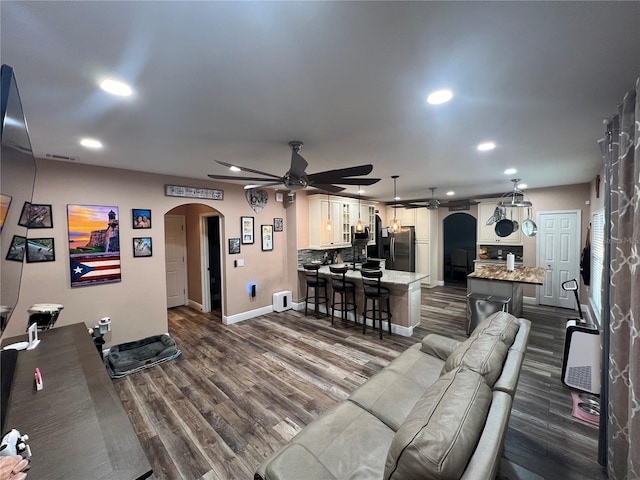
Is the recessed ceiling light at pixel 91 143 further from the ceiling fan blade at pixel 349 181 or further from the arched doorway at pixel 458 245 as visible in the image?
the arched doorway at pixel 458 245

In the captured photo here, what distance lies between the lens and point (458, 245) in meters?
8.80

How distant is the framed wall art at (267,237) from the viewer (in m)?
5.46

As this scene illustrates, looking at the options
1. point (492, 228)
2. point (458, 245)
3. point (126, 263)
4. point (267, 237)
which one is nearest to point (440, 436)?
point (126, 263)

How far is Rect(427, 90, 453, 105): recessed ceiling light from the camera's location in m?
1.71

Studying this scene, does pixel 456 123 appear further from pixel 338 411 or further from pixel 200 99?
pixel 338 411

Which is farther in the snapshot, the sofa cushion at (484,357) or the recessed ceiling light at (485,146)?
the recessed ceiling light at (485,146)

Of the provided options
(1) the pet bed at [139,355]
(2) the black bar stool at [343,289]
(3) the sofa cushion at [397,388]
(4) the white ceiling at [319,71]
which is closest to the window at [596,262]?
(4) the white ceiling at [319,71]

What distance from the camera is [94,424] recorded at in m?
1.25

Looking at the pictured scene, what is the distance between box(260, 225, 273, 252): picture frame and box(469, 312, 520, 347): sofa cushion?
416 centimetres

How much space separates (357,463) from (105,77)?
256 centimetres

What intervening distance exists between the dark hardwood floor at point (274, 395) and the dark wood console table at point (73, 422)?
949 mm

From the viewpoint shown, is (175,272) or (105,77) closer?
(105,77)

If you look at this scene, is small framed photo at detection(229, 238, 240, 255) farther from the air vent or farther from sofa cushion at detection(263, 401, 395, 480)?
sofa cushion at detection(263, 401, 395, 480)

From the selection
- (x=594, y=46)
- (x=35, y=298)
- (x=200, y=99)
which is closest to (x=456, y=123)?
(x=594, y=46)
